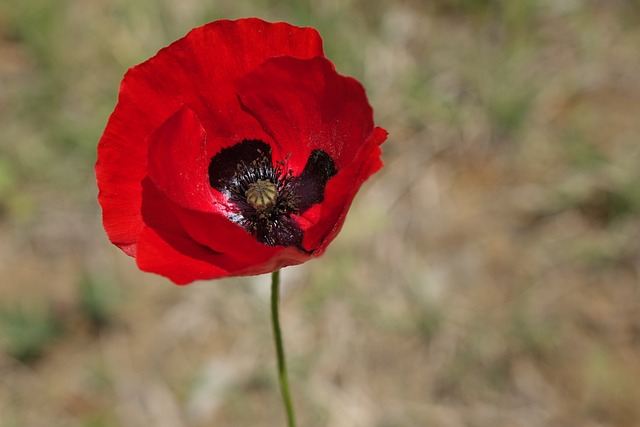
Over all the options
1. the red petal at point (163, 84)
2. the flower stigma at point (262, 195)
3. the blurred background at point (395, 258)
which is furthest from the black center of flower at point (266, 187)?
the blurred background at point (395, 258)

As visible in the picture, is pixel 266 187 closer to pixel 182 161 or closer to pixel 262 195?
pixel 262 195

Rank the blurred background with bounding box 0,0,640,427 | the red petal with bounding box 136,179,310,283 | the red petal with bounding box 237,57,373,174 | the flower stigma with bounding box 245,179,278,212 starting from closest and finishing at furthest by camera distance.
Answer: the red petal with bounding box 136,179,310,283, the red petal with bounding box 237,57,373,174, the flower stigma with bounding box 245,179,278,212, the blurred background with bounding box 0,0,640,427

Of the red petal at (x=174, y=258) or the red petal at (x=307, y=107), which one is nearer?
the red petal at (x=174, y=258)

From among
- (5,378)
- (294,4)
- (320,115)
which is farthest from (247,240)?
(294,4)

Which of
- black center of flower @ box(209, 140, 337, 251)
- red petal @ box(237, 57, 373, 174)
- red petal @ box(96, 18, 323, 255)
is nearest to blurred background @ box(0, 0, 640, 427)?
black center of flower @ box(209, 140, 337, 251)

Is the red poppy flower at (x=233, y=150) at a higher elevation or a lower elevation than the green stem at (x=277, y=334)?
higher

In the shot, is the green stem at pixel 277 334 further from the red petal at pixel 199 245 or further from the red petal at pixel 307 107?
the red petal at pixel 307 107

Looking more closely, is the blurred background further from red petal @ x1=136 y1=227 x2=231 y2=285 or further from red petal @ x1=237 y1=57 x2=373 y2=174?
red petal @ x1=136 y1=227 x2=231 y2=285
